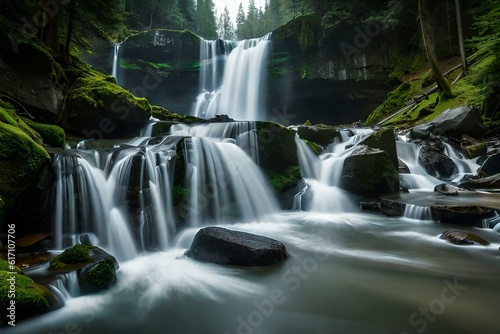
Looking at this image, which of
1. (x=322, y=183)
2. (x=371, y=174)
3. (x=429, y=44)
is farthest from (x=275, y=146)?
(x=429, y=44)

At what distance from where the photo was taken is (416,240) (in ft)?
18.6

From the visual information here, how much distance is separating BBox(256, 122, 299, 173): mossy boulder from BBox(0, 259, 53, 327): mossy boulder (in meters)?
6.58

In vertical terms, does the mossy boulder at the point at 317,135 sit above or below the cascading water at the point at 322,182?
above

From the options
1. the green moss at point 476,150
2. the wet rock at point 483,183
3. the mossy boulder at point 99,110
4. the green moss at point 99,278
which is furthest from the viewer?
the green moss at point 476,150

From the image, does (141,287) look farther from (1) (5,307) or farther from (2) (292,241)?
(2) (292,241)

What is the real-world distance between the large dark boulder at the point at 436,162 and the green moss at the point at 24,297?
1125 centimetres

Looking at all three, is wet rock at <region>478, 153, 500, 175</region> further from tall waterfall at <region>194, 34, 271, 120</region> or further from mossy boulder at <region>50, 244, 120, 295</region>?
tall waterfall at <region>194, 34, 271, 120</region>

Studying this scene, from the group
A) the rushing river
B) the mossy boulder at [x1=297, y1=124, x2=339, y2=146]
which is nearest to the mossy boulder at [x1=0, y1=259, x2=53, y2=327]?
the rushing river

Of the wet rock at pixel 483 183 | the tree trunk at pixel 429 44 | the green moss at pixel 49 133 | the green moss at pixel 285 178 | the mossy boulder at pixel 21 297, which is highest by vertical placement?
the tree trunk at pixel 429 44

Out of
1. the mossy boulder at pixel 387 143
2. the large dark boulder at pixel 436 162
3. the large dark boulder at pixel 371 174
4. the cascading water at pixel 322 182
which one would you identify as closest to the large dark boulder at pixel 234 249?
the cascading water at pixel 322 182

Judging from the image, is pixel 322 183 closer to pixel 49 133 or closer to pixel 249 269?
pixel 249 269

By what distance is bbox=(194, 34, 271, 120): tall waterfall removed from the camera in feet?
77.2

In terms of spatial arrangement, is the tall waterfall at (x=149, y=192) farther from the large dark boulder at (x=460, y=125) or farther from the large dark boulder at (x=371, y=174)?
the large dark boulder at (x=460, y=125)

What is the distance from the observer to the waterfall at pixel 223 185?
7387 mm
